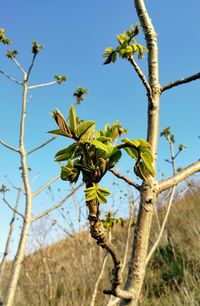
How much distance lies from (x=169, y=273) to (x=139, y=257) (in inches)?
195

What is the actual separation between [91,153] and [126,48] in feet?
1.90

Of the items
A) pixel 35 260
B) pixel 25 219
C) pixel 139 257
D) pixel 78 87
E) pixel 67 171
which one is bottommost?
pixel 139 257

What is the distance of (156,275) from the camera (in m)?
5.47

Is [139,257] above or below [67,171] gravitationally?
below

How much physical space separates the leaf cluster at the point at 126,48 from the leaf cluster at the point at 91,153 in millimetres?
518

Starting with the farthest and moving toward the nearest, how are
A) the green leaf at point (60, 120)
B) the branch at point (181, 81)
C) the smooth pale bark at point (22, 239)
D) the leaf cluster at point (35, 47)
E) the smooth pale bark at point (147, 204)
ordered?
the leaf cluster at point (35, 47), the smooth pale bark at point (22, 239), the branch at point (181, 81), the smooth pale bark at point (147, 204), the green leaf at point (60, 120)

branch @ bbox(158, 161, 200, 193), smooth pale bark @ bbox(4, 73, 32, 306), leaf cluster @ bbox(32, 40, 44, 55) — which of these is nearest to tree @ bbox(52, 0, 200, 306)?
branch @ bbox(158, 161, 200, 193)

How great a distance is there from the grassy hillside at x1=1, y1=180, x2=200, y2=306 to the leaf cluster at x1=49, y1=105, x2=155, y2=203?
3354 millimetres

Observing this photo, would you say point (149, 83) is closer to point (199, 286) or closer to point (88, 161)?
point (88, 161)

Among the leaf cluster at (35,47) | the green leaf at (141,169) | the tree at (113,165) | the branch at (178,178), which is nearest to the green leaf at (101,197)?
the tree at (113,165)

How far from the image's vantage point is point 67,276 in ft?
21.9

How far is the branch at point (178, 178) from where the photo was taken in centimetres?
89

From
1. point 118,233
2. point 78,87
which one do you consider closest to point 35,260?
point 118,233

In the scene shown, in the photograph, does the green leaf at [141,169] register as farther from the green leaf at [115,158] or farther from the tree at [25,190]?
the tree at [25,190]
